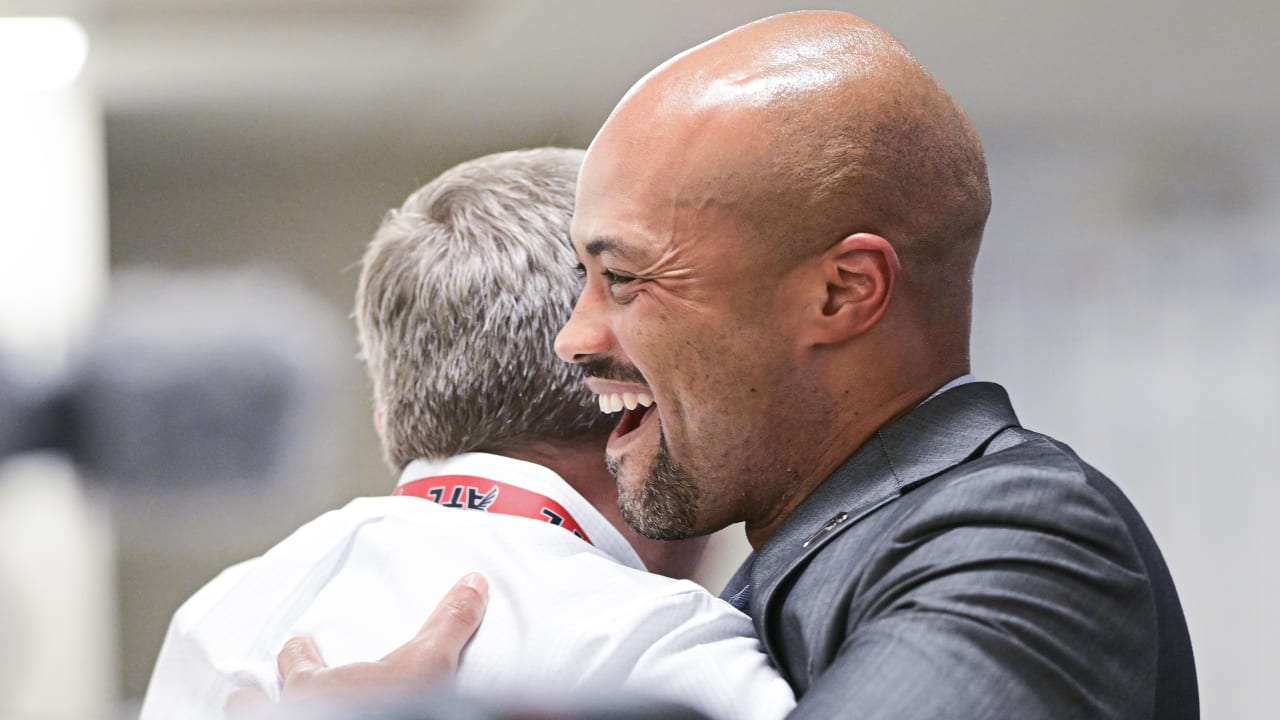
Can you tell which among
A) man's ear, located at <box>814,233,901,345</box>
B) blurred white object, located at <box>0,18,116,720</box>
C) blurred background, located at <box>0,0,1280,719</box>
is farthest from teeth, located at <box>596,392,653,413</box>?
blurred white object, located at <box>0,18,116,720</box>

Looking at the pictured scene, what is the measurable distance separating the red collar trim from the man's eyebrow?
6.2 inches

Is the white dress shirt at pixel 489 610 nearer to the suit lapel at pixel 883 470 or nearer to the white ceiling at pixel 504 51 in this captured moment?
the suit lapel at pixel 883 470

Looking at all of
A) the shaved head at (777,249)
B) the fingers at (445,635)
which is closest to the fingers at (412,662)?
the fingers at (445,635)

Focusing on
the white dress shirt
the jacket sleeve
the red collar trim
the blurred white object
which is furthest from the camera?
the blurred white object

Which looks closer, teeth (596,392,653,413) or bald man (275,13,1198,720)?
bald man (275,13,1198,720)

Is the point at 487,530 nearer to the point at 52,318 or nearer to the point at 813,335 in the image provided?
the point at 813,335

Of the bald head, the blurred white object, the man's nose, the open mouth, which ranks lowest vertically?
the blurred white object

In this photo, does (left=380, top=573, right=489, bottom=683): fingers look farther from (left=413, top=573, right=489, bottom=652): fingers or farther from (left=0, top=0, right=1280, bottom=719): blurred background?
(left=0, top=0, right=1280, bottom=719): blurred background

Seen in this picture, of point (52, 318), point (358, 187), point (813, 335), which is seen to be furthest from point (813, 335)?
point (52, 318)

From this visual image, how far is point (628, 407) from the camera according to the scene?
603 mm

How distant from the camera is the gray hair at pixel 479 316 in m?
0.68

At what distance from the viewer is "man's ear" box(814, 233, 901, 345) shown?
20.0 inches

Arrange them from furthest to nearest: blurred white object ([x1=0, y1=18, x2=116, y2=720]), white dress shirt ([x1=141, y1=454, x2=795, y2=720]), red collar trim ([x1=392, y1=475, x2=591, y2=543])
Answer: blurred white object ([x1=0, y1=18, x2=116, y2=720]), red collar trim ([x1=392, y1=475, x2=591, y2=543]), white dress shirt ([x1=141, y1=454, x2=795, y2=720])

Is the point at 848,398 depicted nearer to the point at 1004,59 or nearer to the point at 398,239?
the point at 398,239
